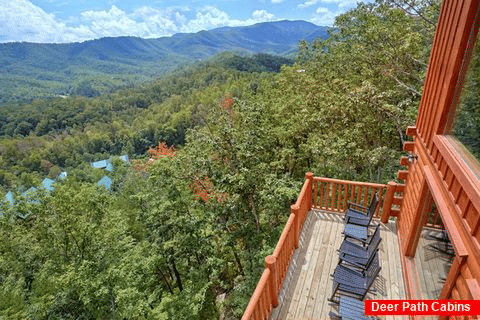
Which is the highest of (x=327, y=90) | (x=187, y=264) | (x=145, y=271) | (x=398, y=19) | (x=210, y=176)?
(x=398, y=19)

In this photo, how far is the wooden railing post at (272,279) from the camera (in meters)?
3.99

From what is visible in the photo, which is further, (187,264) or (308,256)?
(187,264)

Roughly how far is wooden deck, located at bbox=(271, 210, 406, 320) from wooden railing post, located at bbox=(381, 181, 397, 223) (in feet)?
0.68

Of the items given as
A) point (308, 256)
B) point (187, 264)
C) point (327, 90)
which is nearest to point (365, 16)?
point (327, 90)

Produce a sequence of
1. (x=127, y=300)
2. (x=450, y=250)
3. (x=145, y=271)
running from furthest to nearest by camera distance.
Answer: (x=145, y=271) → (x=127, y=300) → (x=450, y=250)

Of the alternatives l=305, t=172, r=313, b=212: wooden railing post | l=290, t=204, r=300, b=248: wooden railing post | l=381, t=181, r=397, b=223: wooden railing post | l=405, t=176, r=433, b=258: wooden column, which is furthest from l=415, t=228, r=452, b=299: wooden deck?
l=305, t=172, r=313, b=212: wooden railing post

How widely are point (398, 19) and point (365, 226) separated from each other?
1059 cm

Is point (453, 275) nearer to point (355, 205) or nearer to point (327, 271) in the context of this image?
point (327, 271)

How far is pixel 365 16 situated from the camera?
1306cm

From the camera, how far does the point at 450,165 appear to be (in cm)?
325

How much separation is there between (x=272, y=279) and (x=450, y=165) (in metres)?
2.84

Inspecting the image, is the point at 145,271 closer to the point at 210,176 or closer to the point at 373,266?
the point at 210,176

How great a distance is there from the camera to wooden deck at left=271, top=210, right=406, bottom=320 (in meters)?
4.51

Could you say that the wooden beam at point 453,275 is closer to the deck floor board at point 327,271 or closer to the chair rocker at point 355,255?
the deck floor board at point 327,271
